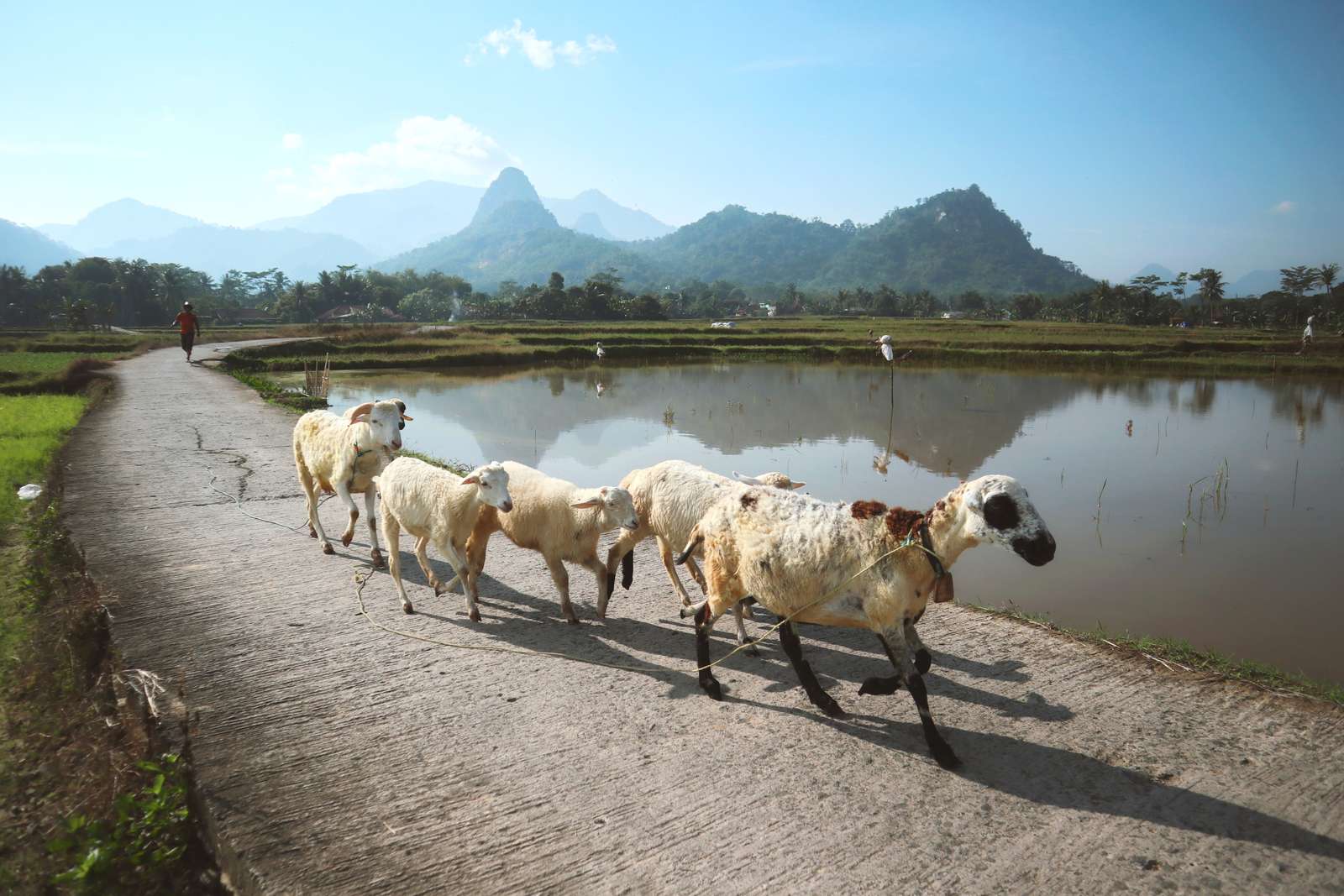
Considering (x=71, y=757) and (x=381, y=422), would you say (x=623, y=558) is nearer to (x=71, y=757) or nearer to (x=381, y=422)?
(x=381, y=422)

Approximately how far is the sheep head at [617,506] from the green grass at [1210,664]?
11.3 feet

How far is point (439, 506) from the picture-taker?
6.25 meters

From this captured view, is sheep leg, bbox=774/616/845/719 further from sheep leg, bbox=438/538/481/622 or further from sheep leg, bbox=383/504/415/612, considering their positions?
sheep leg, bbox=383/504/415/612

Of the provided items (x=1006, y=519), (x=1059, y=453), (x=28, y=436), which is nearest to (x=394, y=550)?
(x=1006, y=519)

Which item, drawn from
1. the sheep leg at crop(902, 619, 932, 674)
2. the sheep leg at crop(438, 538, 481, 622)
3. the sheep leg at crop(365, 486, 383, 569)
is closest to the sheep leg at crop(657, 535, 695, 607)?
the sheep leg at crop(438, 538, 481, 622)

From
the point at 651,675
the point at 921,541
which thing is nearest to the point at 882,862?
the point at 921,541

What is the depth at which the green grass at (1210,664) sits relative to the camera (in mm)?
4918

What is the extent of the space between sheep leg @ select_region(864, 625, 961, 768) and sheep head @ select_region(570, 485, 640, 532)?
7.55 ft

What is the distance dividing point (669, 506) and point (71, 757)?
13.6ft

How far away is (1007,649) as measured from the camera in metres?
5.62

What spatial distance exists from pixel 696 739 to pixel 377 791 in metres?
1.78

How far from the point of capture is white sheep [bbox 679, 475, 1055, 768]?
396 cm

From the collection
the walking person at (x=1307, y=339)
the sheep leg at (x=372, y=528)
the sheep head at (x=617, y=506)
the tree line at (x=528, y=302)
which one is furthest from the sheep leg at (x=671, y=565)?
the tree line at (x=528, y=302)

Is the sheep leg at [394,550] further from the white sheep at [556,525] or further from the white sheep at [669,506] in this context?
the white sheep at [669,506]
